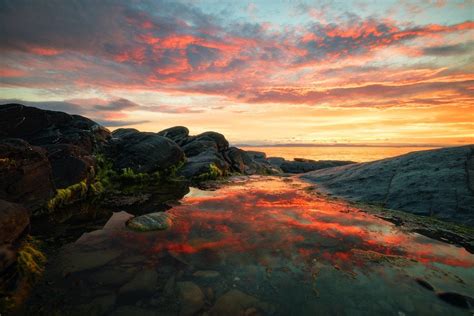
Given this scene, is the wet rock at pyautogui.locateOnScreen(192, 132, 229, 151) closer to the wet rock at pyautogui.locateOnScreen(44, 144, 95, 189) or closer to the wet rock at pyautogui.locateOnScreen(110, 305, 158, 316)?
the wet rock at pyautogui.locateOnScreen(44, 144, 95, 189)

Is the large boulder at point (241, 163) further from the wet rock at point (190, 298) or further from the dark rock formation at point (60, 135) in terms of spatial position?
the wet rock at point (190, 298)

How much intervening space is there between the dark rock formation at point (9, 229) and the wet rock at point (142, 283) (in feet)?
5.65

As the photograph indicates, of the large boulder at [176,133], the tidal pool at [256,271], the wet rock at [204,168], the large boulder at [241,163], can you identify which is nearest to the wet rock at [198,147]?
the large boulder at [241,163]

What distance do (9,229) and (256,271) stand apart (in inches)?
158

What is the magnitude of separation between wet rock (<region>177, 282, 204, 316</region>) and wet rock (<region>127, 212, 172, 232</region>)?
2662 mm

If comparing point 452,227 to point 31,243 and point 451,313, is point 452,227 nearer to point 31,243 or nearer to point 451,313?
point 451,313

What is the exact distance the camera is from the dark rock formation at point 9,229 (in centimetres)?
385

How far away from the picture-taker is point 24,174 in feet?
21.9

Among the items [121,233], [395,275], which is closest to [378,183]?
[395,275]

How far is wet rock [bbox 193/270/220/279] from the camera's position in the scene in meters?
4.52

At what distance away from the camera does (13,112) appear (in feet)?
37.8

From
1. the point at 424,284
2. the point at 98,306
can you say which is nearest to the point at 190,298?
the point at 98,306

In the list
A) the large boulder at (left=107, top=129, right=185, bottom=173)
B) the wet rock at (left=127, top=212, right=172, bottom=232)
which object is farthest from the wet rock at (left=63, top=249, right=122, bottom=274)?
the large boulder at (left=107, top=129, right=185, bottom=173)

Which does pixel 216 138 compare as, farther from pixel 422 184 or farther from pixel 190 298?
pixel 190 298
